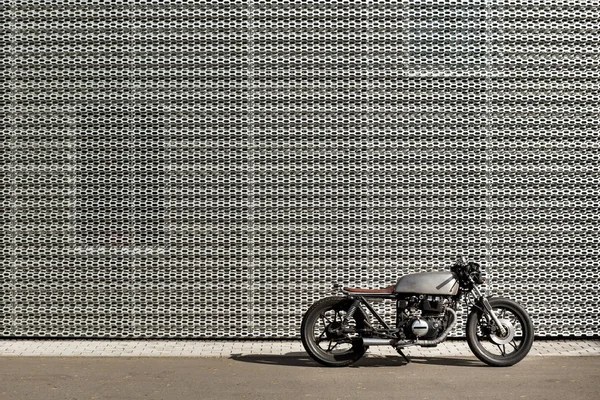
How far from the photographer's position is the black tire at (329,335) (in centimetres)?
965

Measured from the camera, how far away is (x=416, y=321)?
970cm

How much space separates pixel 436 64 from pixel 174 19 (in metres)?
3.04

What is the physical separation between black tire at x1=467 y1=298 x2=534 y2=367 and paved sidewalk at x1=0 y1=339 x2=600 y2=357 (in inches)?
22.4

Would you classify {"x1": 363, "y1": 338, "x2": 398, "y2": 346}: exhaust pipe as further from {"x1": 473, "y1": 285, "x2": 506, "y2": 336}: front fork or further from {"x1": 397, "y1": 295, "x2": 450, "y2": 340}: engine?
{"x1": 473, "y1": 285, "x2": 506, "y2": 336}: front fork

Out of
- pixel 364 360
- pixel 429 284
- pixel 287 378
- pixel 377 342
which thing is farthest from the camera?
pixel 364 360

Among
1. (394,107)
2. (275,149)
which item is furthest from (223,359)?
(394,107)

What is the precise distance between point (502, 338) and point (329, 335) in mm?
1758

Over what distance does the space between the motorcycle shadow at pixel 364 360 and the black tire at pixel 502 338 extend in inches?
6.1

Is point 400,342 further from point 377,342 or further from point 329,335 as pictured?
point 329,335

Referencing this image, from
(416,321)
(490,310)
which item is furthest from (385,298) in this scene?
(490,310)

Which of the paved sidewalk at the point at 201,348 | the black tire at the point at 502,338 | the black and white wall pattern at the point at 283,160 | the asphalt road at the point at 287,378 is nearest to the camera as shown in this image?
the asphalt road at the point at 287,378

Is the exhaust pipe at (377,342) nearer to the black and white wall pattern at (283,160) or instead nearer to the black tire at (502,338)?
the black tire at (502,338)

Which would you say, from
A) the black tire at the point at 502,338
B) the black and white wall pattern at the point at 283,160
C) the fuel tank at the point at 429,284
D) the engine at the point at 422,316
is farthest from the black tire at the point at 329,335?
the black and white wall pattern at the point at 283,160

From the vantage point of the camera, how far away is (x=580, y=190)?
1102 cm
